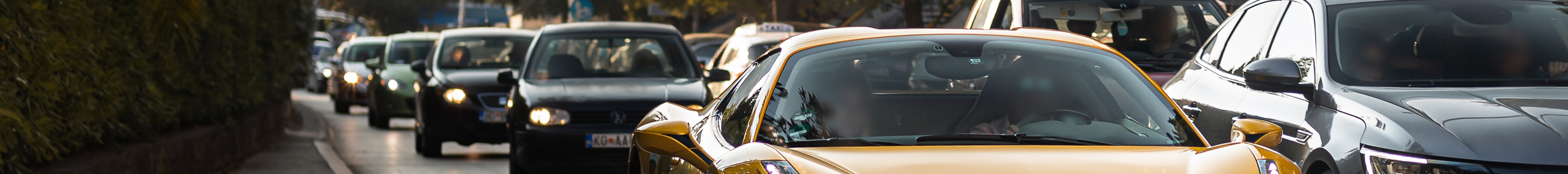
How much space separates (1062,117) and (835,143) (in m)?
0.66

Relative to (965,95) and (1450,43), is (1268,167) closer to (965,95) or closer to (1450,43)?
(965,95)

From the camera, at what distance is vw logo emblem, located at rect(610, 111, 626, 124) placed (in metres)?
9.32

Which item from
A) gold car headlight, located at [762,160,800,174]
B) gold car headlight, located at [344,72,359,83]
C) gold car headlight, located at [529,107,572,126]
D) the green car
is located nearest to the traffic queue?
gold car headlight, located at [762,160,800,174]

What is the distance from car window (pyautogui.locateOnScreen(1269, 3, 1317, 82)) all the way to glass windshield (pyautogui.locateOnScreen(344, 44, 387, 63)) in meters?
20.4

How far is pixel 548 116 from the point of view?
9359 millimetres

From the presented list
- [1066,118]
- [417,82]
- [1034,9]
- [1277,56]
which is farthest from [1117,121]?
[417,82]

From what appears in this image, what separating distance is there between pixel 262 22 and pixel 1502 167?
12.1 meters

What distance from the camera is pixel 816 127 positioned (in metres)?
4.32

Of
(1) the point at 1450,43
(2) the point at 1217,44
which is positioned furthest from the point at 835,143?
(2) the point at 1217,44

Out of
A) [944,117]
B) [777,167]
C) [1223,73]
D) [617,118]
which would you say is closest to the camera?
[777,167]

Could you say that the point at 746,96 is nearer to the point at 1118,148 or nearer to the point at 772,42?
the point at 1118,148

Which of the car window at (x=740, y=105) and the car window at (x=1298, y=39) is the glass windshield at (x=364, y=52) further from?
the car window at (x=740, y=105)

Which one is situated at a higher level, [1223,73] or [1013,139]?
[1013,139]

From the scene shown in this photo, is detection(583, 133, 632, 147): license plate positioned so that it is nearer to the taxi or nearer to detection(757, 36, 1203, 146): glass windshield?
the taxi
